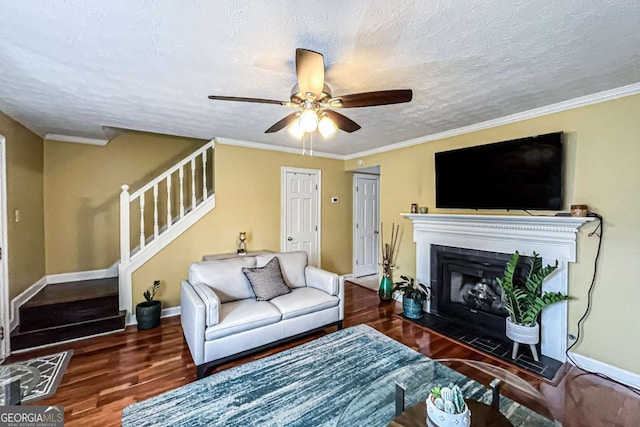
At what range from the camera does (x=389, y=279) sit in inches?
167

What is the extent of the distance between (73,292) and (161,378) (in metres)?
2.04

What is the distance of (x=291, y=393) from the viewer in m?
2.12

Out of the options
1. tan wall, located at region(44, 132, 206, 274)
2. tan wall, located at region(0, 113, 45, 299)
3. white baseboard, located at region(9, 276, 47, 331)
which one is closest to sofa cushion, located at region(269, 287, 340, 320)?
white baseboard, located at region(9, 276, 47, 331)

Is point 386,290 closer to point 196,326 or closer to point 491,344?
point 491,344

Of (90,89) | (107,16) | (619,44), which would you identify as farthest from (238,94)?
(619,44)

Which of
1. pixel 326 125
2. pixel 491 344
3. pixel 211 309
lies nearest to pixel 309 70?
pixel 326 125

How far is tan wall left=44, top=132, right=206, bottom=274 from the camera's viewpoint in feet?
12.7

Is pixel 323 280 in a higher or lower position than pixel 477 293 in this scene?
higher

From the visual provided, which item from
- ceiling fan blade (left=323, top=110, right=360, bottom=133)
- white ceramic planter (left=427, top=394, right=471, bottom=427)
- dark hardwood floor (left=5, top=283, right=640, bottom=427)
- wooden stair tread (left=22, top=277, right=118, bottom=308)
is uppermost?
ceiling fan blade (left=323, top=110, right=360, bottom=133)

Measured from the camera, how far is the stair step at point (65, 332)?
2.77 meters

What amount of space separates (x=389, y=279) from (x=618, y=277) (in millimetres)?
2424

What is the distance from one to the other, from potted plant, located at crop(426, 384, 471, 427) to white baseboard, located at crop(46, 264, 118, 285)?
4712 mm

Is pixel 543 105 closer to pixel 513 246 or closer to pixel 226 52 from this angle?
pixel 513 246

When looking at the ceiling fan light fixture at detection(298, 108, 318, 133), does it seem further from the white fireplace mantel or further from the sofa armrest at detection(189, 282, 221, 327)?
the white fireplace mantel
